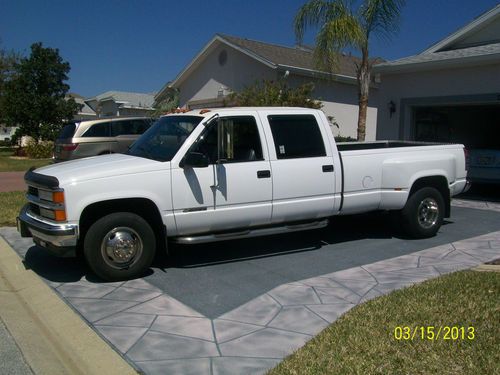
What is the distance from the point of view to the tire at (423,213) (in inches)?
308

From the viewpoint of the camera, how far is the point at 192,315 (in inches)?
198

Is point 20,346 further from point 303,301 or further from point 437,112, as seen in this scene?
point 437,112

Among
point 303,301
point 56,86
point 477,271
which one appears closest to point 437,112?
point 477,271

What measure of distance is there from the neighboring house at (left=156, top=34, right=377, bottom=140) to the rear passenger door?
402 inches

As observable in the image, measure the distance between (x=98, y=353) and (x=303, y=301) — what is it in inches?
82.2

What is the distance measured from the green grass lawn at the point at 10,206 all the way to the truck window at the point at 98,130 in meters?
2.78

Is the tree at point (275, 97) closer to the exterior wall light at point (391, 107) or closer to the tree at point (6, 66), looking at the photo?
the exterior wall light at point (391, 107)

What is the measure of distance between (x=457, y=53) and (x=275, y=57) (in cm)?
690

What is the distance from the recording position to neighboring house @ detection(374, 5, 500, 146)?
12.4m

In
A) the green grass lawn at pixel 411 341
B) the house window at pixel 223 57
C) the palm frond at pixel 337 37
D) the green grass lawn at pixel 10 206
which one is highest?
the house window at pixel 223 57

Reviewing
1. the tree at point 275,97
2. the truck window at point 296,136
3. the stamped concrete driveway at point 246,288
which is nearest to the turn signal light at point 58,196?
the stamped concrete driveway at point 246,288

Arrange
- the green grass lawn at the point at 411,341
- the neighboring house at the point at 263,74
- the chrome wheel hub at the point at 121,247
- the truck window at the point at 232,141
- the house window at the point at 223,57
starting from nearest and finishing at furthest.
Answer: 1. the green grass lawn at the point at 411,341
2. the chrome wheel hub at the point at 121,247
3. the truck window at the point at 232,141
4. the neighboring house at the point at 263,74
5. the house window at the point at 223,57

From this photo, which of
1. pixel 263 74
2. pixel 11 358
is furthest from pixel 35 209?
pixel 263 74

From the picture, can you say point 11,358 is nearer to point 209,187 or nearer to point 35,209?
point 35,209
